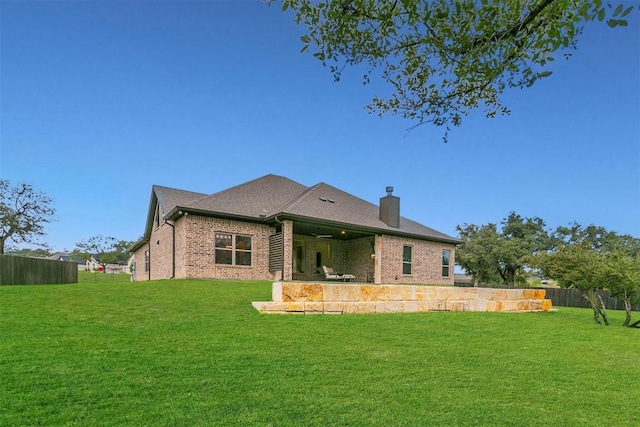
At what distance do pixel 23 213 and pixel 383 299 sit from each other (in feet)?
121

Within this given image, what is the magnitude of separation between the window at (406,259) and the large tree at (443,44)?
1462cm

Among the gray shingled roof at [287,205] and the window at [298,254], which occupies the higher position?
the gray shingled roof at [287,205]

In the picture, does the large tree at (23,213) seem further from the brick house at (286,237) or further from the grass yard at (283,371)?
the grass yard at (283,371)

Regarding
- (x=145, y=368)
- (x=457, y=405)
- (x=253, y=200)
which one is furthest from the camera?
(x=253, y=200)

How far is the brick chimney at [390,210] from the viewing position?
18859 mm

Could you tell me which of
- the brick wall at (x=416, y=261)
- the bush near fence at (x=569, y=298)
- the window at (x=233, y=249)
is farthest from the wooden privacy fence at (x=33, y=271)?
the bush near fence at (x=569, y=298)

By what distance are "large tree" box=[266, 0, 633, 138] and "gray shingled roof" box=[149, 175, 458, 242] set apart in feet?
33.8

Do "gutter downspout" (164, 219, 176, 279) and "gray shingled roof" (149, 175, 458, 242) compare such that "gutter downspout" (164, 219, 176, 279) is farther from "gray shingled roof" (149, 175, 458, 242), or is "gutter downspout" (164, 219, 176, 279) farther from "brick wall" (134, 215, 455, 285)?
"gray shingled roof" (149, 175, 458, 242)

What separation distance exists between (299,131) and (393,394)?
1482 cm

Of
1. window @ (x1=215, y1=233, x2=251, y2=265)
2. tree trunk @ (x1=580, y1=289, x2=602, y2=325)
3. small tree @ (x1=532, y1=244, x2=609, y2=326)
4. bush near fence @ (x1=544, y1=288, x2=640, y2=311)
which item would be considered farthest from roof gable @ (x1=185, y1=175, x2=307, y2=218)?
bush near fence @ (x1=544, y1=288, x2=640, y2=311)

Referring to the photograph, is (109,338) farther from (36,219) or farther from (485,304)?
(36,219)

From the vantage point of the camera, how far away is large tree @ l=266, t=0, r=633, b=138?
11.8ft

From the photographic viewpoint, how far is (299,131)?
57.0ft

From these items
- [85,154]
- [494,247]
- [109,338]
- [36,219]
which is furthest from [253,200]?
[36,219]
